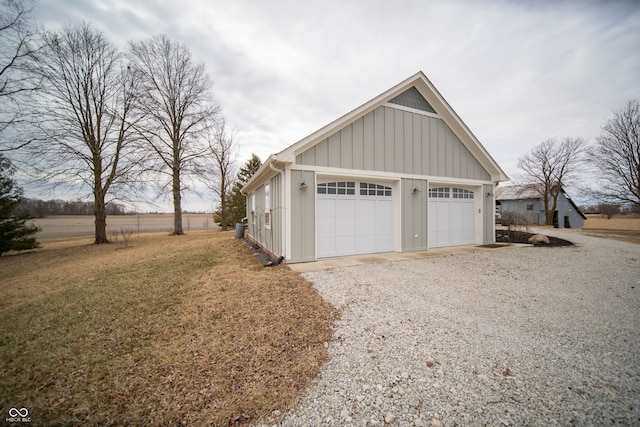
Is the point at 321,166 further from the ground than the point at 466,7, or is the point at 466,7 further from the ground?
the point at 466,7

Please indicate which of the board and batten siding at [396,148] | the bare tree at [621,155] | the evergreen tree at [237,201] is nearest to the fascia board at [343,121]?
the board and batten siding at [396,148]

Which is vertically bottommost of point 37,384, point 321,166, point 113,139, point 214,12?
point 37,384

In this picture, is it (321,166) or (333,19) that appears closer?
(321,166)

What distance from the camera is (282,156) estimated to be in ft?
20.5

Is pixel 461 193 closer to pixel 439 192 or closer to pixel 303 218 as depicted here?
pixel 439 192

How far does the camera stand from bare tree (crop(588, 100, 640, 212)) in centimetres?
1572

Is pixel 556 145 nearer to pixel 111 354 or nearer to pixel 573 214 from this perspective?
pixel 573 214

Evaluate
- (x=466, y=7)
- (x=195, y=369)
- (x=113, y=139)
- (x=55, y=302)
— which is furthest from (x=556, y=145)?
(x=113, y=139)

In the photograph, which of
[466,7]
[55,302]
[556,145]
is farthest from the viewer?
[556,145]

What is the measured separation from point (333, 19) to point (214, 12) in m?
3.78

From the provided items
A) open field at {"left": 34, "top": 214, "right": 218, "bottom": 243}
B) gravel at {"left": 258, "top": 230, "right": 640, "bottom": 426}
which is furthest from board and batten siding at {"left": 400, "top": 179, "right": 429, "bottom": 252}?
open field at {"left": 34, "top": 214, "right": 218, "bottom": 243}

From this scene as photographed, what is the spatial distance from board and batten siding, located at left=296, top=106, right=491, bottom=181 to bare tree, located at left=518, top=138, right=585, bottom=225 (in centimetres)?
2216

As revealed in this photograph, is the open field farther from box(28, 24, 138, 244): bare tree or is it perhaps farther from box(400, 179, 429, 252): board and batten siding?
box(400, 179, 429, 252): board and batten siding

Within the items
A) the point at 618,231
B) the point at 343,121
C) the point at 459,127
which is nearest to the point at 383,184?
the point at 343,121
